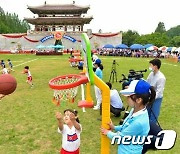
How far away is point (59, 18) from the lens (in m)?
60.7

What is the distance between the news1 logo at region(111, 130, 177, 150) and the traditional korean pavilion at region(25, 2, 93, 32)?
5882cm

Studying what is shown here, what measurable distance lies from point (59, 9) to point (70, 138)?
59736 millimetres

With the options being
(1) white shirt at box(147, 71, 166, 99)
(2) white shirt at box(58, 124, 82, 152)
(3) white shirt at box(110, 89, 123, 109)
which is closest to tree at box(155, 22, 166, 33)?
(3) white shirt at box(110, 89, 123, 109)

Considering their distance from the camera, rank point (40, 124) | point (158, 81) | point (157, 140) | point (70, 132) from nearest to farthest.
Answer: point (157, 140)
point (70, 132)
point (158, 81)
point (40, 124)

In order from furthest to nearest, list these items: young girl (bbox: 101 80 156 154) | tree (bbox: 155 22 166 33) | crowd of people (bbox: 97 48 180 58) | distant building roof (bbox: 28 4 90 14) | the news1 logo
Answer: tree (bbox: 155 22 166 33) → distant building roof (bbox: 28 4 90 14) → crowd of people (bbox: 97 48 180 58) → the news1 logo → young girl (bbox: 101 80 156 154)

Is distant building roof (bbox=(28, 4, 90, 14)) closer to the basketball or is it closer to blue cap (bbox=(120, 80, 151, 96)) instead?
the basketball

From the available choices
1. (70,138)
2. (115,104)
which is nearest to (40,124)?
(115,104)

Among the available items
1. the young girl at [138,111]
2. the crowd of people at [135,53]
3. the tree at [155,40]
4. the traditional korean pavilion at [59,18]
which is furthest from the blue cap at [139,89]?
the tree at [155,40]

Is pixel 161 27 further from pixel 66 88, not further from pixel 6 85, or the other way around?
pixel 66 88

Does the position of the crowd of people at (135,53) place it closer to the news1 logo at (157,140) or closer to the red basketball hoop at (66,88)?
the red basketball hoop at (66,88)

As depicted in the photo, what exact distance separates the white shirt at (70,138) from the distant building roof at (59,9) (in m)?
58.5

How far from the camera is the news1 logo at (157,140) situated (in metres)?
2.92

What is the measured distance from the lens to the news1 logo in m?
2.92

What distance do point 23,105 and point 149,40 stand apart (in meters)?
64.6
